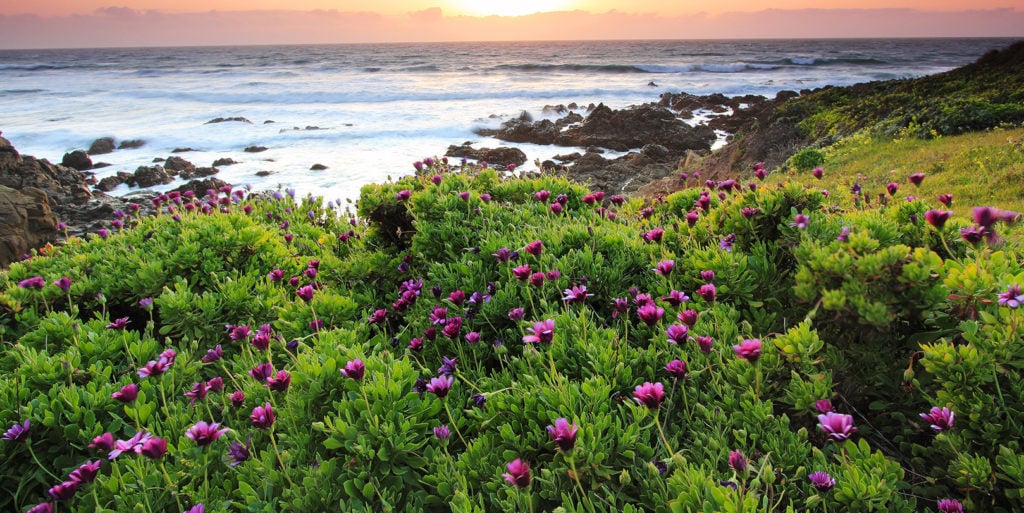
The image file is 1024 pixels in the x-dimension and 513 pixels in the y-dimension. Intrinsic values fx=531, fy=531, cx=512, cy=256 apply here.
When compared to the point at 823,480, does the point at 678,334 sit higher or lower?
higher

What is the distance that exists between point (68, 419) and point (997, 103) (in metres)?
16.6

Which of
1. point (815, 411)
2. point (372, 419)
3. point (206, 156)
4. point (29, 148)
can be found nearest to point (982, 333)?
point (815, 411)

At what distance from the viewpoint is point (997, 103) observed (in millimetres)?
11914

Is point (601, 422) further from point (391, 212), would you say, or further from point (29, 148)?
point (29, 148)

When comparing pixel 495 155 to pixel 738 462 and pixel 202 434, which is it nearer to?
pixel 202 434

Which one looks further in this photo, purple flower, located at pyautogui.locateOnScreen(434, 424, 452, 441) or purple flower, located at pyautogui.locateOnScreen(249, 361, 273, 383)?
purple flower, located at pyautogui.locateOnScreen(249, 361, 273, 383)

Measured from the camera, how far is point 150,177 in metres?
17.3

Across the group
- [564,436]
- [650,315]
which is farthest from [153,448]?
[650,315]

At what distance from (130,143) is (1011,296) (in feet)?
100

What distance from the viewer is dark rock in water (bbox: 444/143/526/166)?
21000 mm

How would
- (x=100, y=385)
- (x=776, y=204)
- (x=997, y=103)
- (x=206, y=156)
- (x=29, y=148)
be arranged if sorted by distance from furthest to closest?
(x=29, y=148)
(x=206, y=156)
(x=997, y=103)
(x=776, y=204)
(x=100, y=385)

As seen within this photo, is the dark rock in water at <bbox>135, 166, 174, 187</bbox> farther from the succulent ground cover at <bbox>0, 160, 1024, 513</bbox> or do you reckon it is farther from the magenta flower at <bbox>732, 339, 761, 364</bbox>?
the magenta flower at <bbox>732, 339, 761, 364</bbox>

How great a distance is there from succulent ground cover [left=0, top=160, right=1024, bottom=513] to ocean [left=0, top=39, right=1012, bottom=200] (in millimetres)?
4105

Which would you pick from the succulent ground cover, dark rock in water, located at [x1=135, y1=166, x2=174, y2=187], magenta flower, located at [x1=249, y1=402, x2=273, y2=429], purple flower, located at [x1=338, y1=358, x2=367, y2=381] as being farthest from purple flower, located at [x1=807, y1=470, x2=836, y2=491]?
dark rock in water, located at [x1=135, y1=166, x2=174, y2=187]
